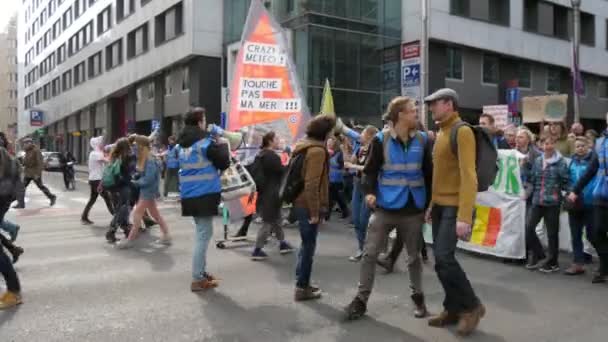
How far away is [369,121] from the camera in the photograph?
2608cm

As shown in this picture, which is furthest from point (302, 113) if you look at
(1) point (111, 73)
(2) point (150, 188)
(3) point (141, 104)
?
(1) point (111, 73)

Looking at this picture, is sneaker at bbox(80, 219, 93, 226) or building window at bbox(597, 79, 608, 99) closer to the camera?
sneaker at bbox(80, 219, 93, 226)

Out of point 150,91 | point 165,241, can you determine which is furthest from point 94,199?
point 150,91

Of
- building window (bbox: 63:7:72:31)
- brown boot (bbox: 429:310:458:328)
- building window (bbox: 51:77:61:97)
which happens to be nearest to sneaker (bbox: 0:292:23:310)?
brown boot (bbox: 429:310:458:328)

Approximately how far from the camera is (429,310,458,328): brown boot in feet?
15.3

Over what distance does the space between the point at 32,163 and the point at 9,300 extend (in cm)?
1040

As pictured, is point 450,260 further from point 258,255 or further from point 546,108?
point 546,108

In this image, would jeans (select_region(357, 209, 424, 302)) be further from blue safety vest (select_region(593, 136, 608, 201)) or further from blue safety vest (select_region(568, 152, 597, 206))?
blue safety vest (select_region(568, 152, 597, 206))

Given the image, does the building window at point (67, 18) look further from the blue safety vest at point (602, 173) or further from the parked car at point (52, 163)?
the blue safety vest at point (602, 173)

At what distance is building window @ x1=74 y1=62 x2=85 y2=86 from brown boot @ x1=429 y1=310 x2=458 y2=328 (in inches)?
1925

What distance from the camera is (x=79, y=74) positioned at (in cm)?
4972

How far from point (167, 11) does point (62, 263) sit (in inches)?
1076

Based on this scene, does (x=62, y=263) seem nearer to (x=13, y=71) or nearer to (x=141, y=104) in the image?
(x=141, y=104)

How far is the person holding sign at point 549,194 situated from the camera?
22.5ft
